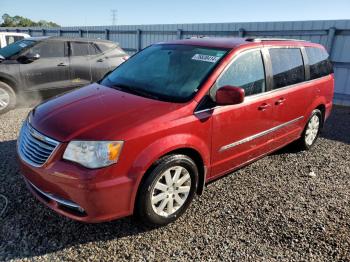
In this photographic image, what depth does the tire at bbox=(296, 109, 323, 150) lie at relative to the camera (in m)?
5.18

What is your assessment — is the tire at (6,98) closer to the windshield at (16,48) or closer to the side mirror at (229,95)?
the windshield at (16,48)

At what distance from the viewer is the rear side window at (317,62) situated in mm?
4980

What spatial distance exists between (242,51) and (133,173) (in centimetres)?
193

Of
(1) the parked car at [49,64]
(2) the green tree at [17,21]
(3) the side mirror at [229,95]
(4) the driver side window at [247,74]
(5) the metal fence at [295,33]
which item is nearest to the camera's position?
(3) the side mirror at [229,95]

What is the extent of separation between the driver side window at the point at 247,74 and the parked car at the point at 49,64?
16.5ft

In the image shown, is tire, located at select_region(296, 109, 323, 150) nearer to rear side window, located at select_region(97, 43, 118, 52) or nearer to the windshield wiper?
the windshield wiper

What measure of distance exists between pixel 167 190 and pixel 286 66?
251 centimetres

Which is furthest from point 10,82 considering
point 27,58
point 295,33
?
point 295,33

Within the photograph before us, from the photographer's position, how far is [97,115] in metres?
2.92

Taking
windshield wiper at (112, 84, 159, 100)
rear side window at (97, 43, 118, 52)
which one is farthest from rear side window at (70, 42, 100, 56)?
windshield wiper at (112, 84, 159, 100)

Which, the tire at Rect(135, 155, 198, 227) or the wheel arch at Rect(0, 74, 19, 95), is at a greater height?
the wheel arch at Rect(0, 74, 19, 95)

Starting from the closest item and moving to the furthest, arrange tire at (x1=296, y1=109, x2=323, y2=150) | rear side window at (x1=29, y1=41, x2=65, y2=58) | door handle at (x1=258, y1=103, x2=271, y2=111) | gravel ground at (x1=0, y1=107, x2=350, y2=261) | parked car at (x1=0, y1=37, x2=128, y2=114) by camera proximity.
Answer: gravel ground at (x1=0, y1=107, x2=350, y2=261), door handle at (x1=258, y1=103, x2=271, y2=111), tire at (x1=296, y1=109, x2=323, y2=150), parked car at (x1=0, y1=37, x2=128, y2=114), rear side window at (x1=29, y1=41, x2=65, y2=58)

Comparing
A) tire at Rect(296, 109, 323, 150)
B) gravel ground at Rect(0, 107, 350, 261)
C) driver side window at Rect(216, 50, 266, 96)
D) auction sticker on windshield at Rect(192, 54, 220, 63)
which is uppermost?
auction sticker on windshield at Rect(192, 54, 220, 63)

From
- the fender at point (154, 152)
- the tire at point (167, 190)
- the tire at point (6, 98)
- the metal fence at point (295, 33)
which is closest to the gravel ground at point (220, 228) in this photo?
the tire at point (167, 190)
